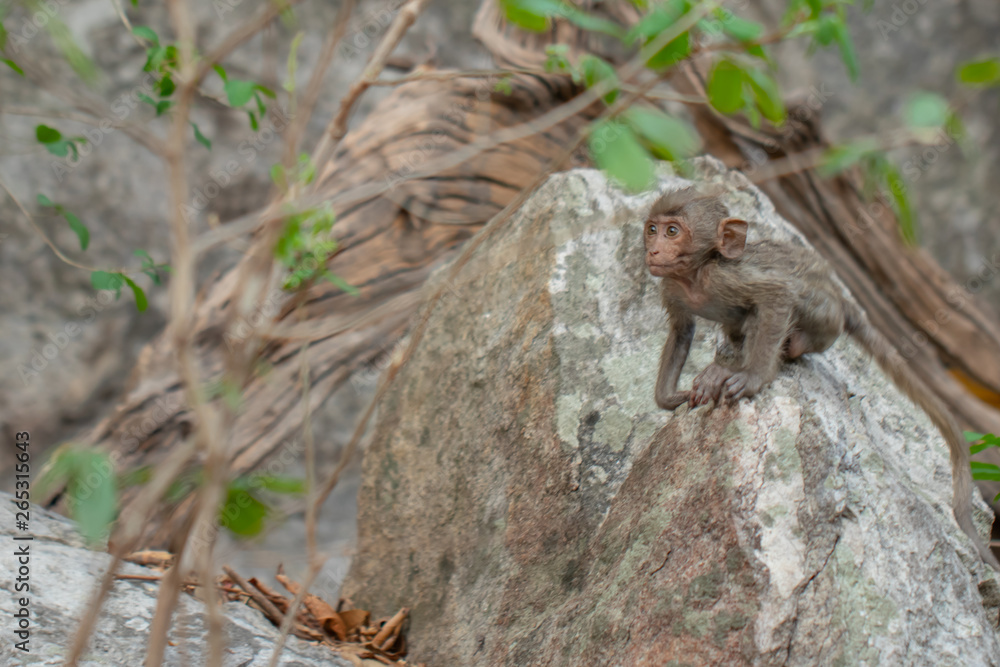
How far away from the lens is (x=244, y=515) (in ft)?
4.42

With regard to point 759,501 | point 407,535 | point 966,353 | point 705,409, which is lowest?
point 759,501

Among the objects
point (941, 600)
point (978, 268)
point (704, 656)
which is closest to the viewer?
point (704, 656)

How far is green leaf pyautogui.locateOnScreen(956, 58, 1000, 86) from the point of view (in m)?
1.29

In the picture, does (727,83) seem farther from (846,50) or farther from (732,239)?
(732,239)

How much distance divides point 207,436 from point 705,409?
5.66ft

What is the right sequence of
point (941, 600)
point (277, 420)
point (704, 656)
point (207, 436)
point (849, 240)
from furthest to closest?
point (849, 240), point (277, 420), point (941, 600), point (704, 656), point (207, 436)

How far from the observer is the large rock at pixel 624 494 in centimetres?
228

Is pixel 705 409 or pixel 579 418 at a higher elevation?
pixel 579 418

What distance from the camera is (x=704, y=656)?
2.21m

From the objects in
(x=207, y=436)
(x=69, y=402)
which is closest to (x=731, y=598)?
(x=207, y=436)

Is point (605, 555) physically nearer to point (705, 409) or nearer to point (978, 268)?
point (705, 409)

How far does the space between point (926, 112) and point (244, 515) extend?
1274 millimetres

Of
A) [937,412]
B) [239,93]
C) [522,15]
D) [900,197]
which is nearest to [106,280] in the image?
[239,93]

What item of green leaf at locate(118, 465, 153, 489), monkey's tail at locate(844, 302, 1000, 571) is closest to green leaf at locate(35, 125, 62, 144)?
green leaf at locate(118, 465, 153, 489)
